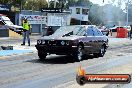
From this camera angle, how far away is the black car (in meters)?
13.9

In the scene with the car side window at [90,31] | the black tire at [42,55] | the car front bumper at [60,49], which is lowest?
the black tire at [42,55]

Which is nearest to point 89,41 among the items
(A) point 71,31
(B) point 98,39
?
(A) point 71,31

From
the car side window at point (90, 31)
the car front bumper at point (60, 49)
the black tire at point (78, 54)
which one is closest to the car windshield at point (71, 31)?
the car side window at point (90, 31)

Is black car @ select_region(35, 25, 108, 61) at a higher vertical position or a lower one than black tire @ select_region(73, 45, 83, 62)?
higher

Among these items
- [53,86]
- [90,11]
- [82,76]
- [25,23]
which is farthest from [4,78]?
[90,11]

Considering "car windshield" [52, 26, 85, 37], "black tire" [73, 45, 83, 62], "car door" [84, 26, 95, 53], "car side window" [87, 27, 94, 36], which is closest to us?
"black tire" [73, 45, 83, 62]

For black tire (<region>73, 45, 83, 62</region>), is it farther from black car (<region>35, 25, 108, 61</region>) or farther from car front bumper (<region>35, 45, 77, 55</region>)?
car front bumper (<region>35, 45, 77, 55</region>)

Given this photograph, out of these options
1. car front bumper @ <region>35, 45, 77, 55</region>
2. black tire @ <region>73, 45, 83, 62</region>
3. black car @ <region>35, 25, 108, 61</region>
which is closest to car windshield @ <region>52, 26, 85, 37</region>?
black car @ <region>35, 25, 108, 61</region>

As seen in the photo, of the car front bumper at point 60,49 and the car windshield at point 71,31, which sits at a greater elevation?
the car windshield at point 71,31

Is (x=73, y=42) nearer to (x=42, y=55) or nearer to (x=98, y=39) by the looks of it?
(x=42, y=55)

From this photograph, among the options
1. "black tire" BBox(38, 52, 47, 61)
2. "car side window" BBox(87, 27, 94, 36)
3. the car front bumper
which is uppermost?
"car side window" BBox(87, 27, 94, 36)

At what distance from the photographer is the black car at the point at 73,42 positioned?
45.5 feet

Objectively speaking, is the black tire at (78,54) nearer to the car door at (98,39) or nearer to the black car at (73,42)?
the black car at (73,42)

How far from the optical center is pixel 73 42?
13961mm
